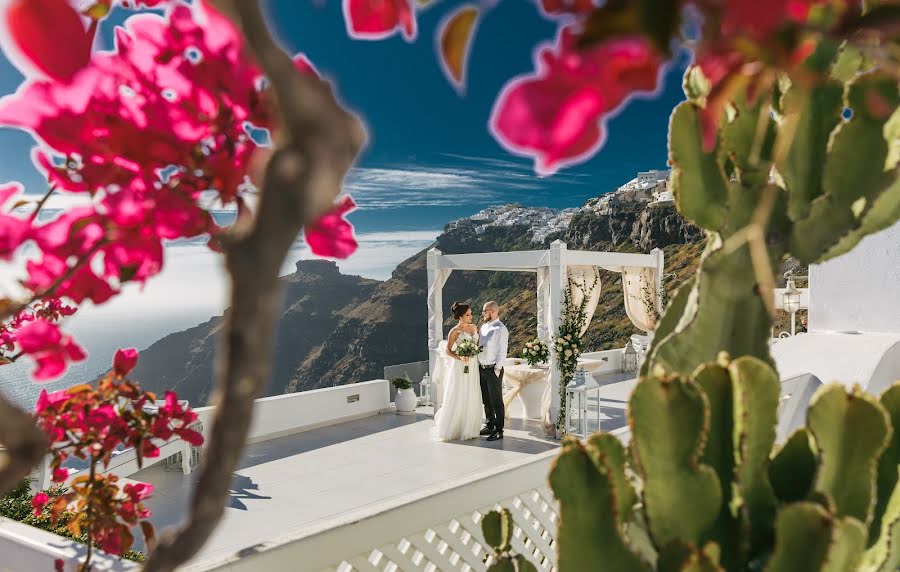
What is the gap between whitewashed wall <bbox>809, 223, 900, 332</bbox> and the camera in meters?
4.88

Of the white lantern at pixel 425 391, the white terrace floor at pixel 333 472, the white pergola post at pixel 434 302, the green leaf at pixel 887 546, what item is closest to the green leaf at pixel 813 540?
the green leaf at pixel 887 546

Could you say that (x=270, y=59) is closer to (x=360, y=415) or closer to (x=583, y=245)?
(x=360, y=415)

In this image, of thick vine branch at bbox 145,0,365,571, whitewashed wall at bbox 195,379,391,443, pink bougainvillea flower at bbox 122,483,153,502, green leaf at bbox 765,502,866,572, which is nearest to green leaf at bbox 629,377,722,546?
green leaf at bbox 765,502,866,572

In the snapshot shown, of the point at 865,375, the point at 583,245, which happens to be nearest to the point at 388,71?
the point at 583,245

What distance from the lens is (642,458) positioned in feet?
3.13

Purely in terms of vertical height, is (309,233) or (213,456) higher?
(309,233)

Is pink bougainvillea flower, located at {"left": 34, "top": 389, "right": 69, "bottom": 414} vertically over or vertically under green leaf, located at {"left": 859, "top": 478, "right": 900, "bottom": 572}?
over

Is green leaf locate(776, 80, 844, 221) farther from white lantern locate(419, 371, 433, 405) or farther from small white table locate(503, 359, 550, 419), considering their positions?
white lantern locate(419, 371, 433, 405)

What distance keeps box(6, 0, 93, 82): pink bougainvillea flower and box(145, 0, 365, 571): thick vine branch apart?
3.8 inches

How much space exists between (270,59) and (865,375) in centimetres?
462

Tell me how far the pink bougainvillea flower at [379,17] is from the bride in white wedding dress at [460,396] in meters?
6.31

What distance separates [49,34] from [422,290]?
37.4m

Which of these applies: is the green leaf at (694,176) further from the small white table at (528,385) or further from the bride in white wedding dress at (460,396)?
the small white table at (528,385)

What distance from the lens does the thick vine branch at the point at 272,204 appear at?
262 mm
